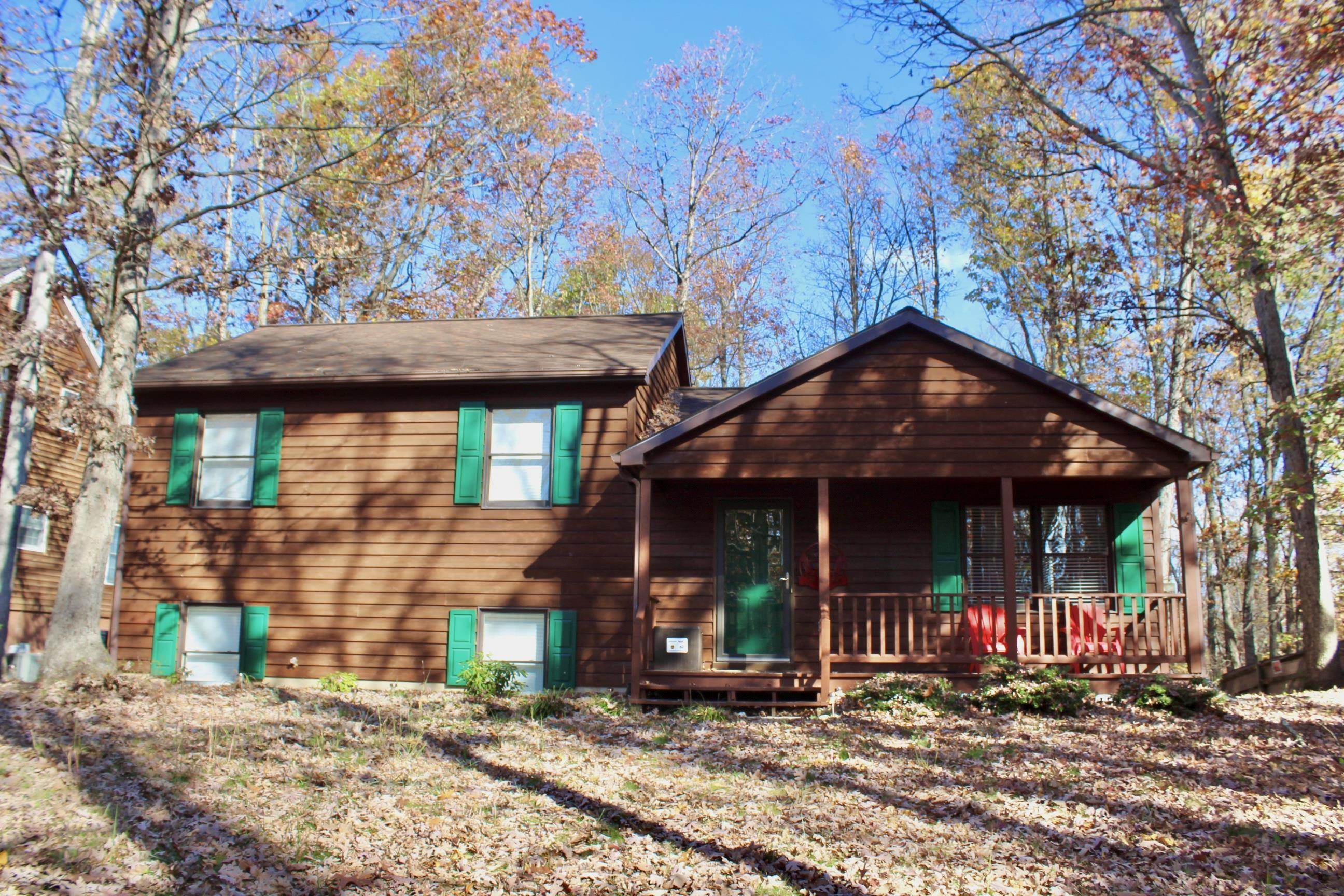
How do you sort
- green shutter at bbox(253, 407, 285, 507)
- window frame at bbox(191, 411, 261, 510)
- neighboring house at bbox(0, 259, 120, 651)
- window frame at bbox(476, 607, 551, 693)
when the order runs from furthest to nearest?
neighboring house at bbox(0, 259, 120, 651)
window frame at bbox(191, 411, 261, 510)
green shutter at bbox(253, 407, 285, 507)
window frame at bbox(476, 607, 551, 693)

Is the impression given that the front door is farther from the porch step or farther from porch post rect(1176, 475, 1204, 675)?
porch post rect(1176, 475, 1204, 675)

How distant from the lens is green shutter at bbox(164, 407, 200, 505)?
44.4ft

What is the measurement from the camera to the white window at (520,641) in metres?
12.5

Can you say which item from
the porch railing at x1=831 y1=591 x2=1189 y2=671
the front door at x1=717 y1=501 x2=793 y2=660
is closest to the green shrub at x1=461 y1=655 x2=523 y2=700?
the front door at x1=717 y1=501 x2=793 y2=660

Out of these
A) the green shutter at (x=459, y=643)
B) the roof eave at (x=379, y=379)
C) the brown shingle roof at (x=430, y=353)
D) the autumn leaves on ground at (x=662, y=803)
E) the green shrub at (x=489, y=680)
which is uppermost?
the brown shingle roof at (x=430, y=353)

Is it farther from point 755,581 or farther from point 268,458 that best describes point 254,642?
point 755,581

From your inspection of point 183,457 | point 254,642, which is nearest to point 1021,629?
point 254,642

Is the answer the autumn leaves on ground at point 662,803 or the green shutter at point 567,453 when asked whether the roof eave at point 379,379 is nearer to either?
the green shutter at point 567,453

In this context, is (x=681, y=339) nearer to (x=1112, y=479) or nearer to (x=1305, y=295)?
(x=1112, y=479)

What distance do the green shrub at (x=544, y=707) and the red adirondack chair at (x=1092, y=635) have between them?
5.72 metres

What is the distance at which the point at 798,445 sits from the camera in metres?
11.0

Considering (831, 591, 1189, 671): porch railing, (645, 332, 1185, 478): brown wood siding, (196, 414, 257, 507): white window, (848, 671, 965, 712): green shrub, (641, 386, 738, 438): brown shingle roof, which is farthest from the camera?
(641, 386, 738, 438): brown shingle roof

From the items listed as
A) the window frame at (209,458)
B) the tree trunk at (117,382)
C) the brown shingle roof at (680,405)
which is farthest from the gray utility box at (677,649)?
the tree trunk at (117,382)

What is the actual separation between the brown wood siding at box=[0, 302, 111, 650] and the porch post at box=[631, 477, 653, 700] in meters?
10.4
